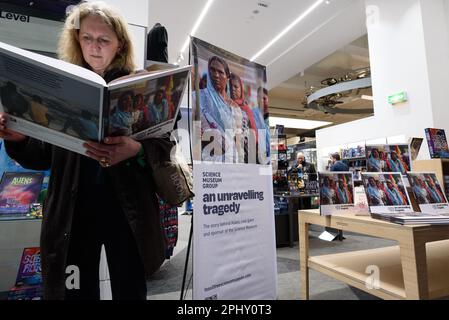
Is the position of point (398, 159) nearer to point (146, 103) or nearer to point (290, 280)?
point (290, 280)

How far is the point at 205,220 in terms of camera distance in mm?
1227

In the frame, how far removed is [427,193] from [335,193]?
52 centimetres

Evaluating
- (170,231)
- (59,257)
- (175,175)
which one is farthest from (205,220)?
(170,231)

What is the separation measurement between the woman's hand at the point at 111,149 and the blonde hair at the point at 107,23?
0.33m

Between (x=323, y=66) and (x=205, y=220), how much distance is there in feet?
27.3

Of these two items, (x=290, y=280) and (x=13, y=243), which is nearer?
(x=13, y=243)

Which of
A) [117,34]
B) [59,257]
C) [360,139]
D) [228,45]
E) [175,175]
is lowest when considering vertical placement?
[59,257]

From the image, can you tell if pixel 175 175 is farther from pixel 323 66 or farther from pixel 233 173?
pixel 323 66

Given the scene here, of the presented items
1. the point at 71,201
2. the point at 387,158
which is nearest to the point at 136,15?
the point at 71,201

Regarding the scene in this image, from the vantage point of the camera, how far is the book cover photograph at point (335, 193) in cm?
167

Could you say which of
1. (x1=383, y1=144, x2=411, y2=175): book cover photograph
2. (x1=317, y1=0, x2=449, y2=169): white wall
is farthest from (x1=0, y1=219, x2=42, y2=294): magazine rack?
(x1=317, y1=0, x2=449, y2=169): white wall

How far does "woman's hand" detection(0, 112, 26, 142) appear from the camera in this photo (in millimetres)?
718

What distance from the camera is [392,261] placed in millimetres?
1779
